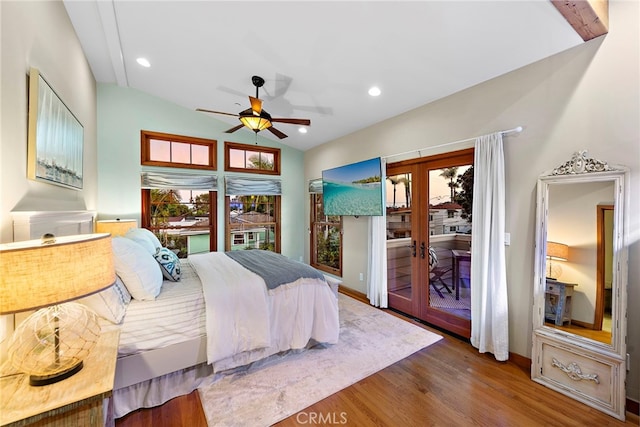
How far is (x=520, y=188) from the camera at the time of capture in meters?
2.51

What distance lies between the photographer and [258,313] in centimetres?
229

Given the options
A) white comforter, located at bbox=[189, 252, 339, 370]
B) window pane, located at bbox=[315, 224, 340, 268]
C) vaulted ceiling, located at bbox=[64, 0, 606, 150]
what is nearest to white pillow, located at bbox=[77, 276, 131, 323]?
white comforter, located at bbox=[189, 252, 339, 370]

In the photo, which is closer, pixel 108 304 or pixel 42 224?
pixel 42 224

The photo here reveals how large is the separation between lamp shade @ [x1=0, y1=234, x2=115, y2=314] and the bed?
0.81 m

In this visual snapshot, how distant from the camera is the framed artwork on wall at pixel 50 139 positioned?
1657 mm

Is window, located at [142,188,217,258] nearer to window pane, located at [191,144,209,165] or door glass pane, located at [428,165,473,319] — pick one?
window pane, located at [191,144,209,165]

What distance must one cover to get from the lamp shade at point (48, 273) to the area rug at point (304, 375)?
1.42m

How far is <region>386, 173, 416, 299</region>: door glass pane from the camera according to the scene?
3.64 metres

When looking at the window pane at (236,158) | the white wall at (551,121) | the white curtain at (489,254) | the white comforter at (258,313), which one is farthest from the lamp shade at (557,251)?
the window pane at (236,158)

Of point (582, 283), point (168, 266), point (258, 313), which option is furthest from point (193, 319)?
point (582, 283)

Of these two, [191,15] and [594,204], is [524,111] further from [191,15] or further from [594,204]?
[191,15]

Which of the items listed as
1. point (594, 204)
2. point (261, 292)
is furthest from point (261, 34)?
point (594, 204)

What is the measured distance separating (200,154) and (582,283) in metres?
5.45

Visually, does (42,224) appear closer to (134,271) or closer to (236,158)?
(134,271)
